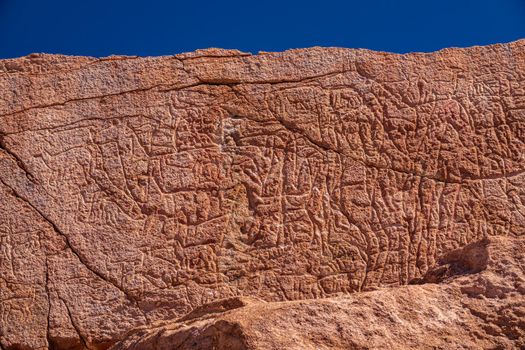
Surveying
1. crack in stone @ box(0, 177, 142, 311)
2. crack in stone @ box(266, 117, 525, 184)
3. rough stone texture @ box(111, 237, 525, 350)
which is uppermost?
crack in stone @ box(266, 117, 525, 184)

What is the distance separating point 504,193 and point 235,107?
193 centimetres

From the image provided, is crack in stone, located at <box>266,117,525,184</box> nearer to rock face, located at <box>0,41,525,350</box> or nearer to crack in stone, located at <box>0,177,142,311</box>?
rock face, located at <box>0,41,525,350</box>

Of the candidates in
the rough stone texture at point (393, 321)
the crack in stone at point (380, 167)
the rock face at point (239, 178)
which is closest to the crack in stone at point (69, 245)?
the rock face at point (239, 178)

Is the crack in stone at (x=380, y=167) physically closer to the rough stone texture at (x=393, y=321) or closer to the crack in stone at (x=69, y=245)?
the crack in stone at (x=69, y=245)

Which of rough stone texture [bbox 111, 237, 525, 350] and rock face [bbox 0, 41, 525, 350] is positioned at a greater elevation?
rock face [bbox 0, 41, 525, 350]

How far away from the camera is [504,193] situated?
6.38 m

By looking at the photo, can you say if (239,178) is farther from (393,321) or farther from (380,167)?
(393,321)

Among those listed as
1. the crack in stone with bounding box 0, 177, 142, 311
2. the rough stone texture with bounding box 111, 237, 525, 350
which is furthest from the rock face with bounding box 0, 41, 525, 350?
the rough stone texture with bounding box 111, 237, 525, 350

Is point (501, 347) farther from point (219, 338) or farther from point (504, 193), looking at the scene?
point (504, 193)

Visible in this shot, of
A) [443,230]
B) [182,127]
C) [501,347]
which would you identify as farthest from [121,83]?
[501,347]

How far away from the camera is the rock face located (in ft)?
20.7

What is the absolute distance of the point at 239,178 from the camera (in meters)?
6.52

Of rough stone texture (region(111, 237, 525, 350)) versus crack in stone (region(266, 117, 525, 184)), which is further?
crack in stone (region(266, 117, 525, 184))

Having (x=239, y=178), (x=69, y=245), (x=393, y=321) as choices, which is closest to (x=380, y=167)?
(x=239, y=178)
